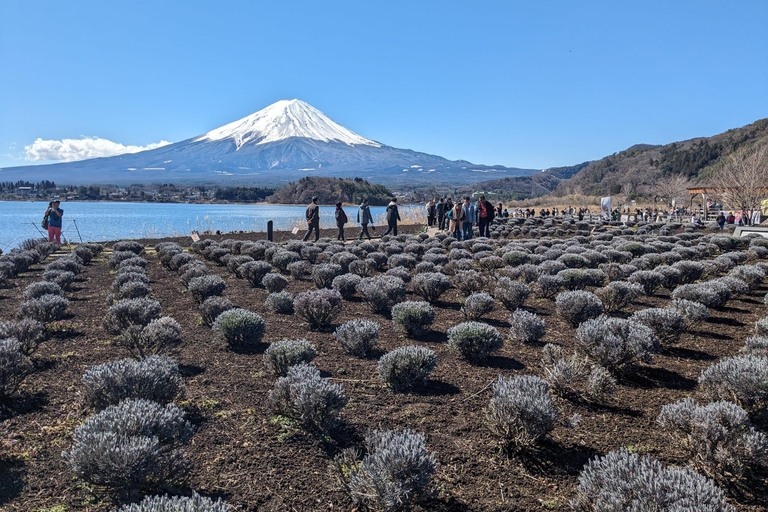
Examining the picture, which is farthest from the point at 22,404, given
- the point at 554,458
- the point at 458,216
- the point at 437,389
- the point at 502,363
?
the point at 458,216

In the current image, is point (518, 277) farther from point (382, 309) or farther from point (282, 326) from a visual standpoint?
point (282, 326)

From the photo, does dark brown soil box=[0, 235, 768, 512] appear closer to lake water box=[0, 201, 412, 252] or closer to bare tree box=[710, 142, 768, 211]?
lake water box=[0, 201, 412, 252]

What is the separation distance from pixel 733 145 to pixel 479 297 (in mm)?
112059

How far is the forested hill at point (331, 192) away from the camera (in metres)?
80.8

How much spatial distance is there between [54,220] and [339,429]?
16.6 metres

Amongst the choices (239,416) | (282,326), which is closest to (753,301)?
(282,326)

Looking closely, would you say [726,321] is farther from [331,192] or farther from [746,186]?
[331,192]

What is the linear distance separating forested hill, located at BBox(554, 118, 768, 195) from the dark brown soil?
81.2 metres

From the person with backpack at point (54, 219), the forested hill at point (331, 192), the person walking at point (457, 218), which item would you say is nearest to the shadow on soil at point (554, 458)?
the person walking at point (457, 218)

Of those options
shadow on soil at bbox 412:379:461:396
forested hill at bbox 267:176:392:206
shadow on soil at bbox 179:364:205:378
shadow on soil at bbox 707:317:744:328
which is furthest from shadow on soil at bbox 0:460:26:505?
forested hill at bbox 267:176:392:206

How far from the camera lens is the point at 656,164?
361ft

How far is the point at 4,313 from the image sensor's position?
7141 millimetres

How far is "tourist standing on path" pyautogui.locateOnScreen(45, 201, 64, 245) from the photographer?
15.4 metres

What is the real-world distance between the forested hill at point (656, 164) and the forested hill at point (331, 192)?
136 feet
